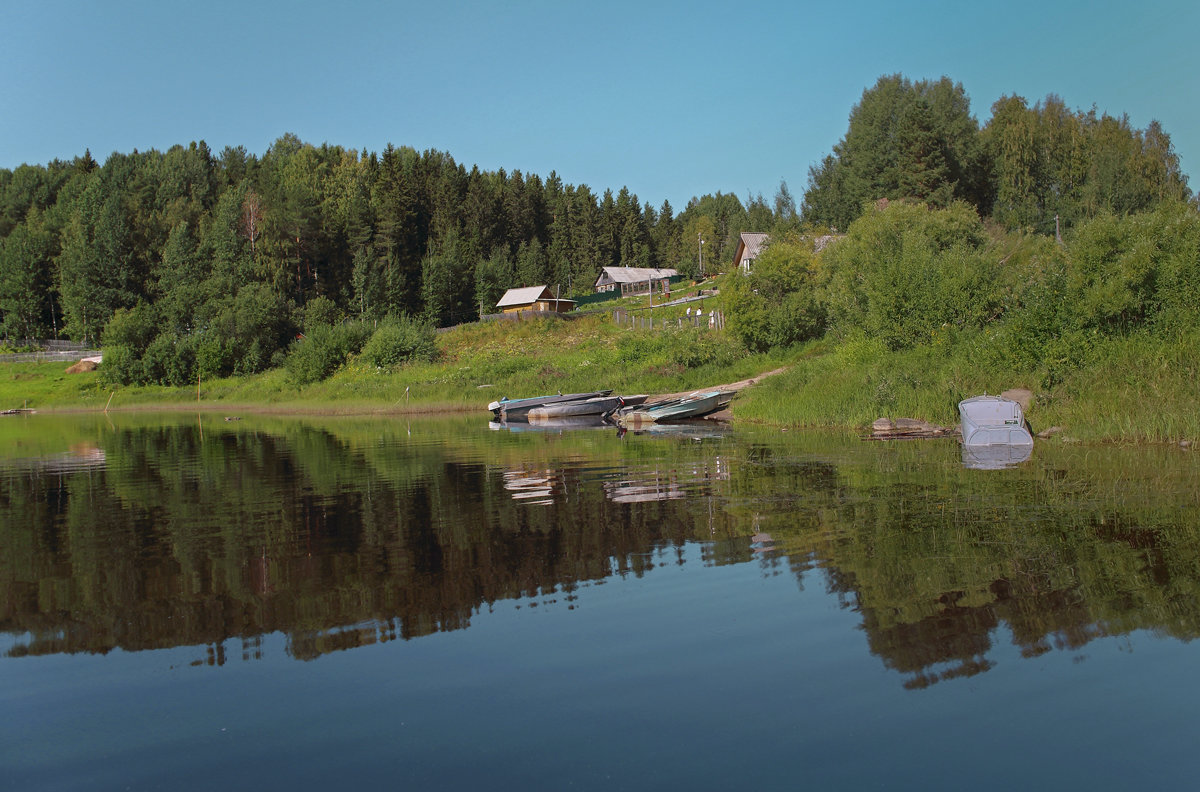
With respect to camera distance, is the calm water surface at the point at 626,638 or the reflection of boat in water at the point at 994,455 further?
the reflection of boat in water at the point at 994,455

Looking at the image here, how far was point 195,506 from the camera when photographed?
1656 centimetres

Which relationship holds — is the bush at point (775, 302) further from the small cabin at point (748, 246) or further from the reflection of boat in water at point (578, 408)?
the small cabin at point (748, 246)

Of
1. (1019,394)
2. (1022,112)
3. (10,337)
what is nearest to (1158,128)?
(1022,112)

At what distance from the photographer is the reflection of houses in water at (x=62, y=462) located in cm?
2453

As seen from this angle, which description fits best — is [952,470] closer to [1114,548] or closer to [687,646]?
[1114,548]

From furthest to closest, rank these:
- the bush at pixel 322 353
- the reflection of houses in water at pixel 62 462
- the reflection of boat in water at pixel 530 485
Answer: the bush at pixel 322 353 < the reflection of houses in water at pixel 62 462 < the reflection of boat in water at pixel 530 485

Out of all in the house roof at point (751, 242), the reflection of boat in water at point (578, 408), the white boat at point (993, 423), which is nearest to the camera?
the white boat at point (993, 423)

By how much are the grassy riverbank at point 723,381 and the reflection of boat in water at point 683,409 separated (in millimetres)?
1280

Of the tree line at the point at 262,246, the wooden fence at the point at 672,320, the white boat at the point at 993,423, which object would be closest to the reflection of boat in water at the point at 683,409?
the wooden fence at the point at 672,320

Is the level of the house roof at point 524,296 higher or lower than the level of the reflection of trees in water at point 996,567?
higher

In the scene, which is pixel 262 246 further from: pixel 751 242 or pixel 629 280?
pixel 751 242

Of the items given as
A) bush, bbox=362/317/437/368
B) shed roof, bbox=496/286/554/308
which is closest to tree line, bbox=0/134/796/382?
shed roof, bbox=496/286/554/308

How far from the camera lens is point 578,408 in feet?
142

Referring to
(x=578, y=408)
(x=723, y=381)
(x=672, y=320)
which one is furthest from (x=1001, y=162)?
(x=578, y=408)
